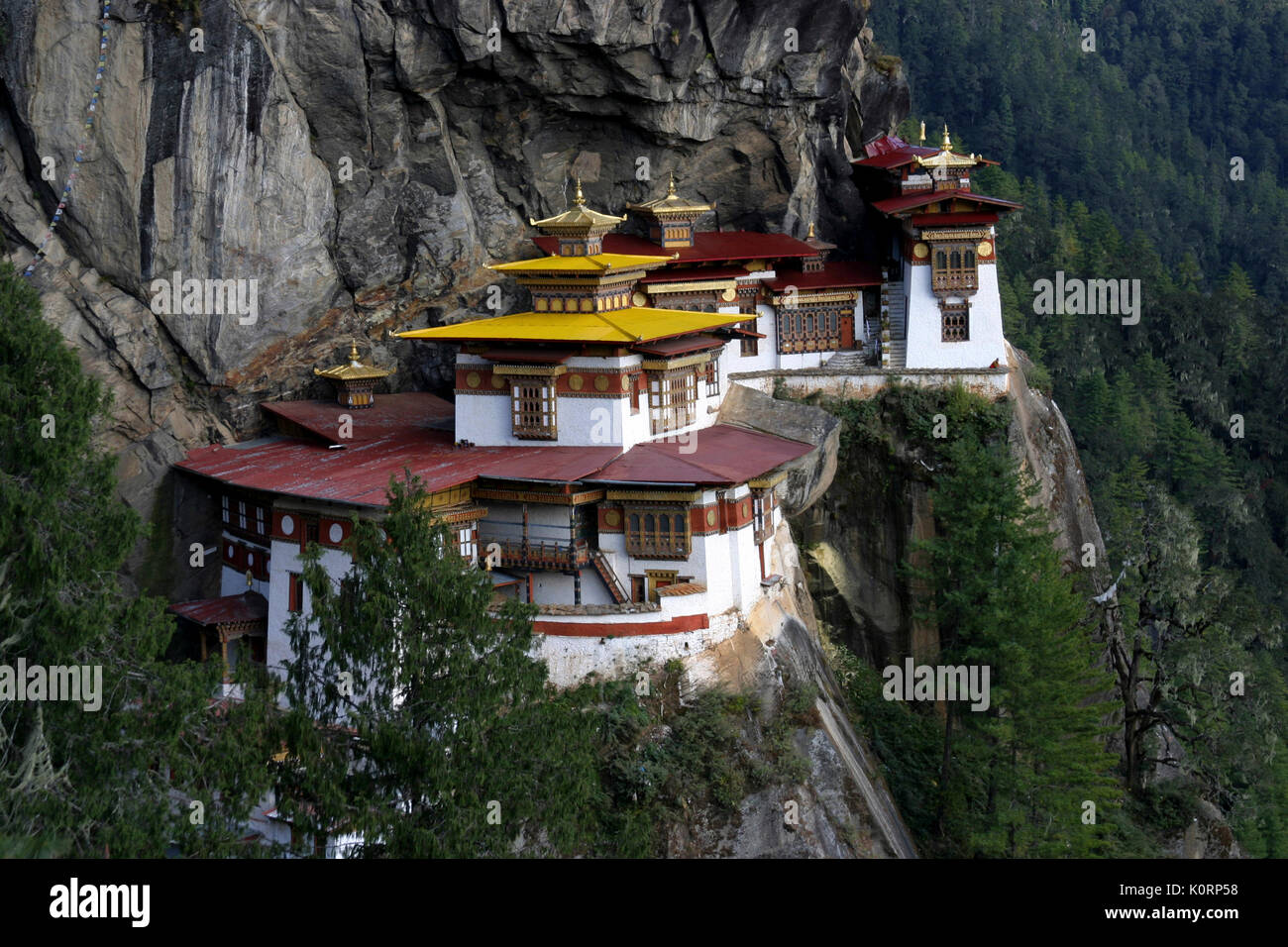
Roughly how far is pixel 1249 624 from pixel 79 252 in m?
30.8

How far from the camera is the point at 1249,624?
44562 millimetres

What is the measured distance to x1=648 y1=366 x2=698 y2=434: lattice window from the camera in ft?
116

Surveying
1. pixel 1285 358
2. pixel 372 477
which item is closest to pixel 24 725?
pixel 372 477

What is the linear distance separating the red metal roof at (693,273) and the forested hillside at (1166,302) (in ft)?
41.8

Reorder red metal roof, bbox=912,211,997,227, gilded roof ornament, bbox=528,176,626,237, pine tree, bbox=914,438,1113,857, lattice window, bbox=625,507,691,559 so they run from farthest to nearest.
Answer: red metal roof, bbox=912,211,997,227
gilded roof ornament, bbox=528,176,626,237
lattice window, bbox=625,507,691,559
pine tree, bbox=914,438,1113,857

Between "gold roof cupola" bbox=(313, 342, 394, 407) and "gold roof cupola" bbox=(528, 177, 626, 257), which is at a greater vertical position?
"gold roof cupola" bbox=(528, 177, 626, 257)

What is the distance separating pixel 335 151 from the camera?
38125 mm

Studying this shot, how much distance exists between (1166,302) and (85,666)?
185ft

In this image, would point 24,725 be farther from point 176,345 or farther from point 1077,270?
point 1077,270

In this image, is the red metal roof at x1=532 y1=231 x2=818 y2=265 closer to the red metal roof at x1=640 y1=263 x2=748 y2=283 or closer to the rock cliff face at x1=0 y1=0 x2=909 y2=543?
the red metal roof at x1=640 y1=263 x2=748 y2=283

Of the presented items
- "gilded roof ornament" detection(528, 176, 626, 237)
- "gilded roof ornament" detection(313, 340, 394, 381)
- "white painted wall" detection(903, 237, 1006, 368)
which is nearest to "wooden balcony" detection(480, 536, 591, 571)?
"gilded roof ornament" detection(528, 176, 626, 237)

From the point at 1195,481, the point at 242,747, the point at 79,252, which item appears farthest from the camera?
the point at 1195,481

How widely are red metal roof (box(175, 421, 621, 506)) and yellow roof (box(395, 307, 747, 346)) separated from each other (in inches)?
90.7

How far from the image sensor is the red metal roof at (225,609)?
111 feet
